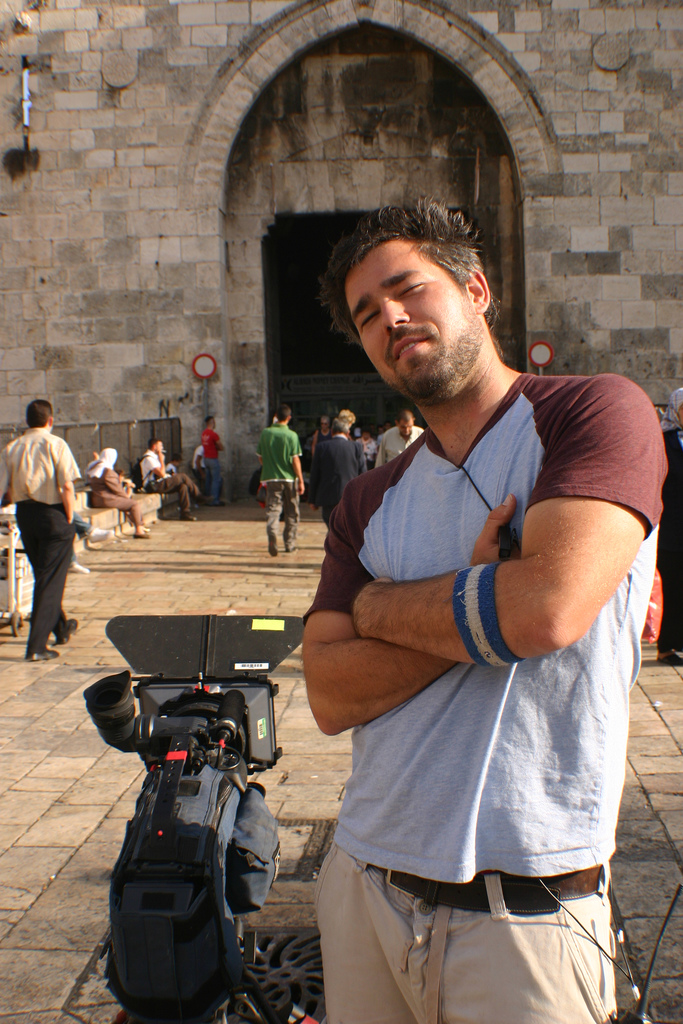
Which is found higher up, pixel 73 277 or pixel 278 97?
pixel 278 97

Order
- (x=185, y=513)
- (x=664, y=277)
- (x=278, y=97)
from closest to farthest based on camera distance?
(x=185, y=513) < (x=664, y=277) < (x=278, y=97)

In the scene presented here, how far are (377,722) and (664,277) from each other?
16442mm

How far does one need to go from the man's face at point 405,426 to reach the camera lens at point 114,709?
6804mm

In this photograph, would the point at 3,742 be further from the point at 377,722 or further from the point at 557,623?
the point at 557,623

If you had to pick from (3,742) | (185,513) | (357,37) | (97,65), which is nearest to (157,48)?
(97,65)

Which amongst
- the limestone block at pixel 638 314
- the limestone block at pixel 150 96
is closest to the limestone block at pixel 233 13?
the limestone block at pixel 150 96

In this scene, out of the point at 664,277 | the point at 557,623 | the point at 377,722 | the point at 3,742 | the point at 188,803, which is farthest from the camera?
the point at 664,277

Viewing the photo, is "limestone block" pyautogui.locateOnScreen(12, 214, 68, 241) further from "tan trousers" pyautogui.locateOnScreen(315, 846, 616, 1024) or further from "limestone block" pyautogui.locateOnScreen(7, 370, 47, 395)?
"tan trousers" pyautogui.locateOnScreen(315, 846, 616, 1024)

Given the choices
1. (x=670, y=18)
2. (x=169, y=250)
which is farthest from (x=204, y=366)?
(x=670, y=18)

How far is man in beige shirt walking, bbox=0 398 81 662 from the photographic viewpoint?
6629 millimetres

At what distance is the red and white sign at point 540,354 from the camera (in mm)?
15797

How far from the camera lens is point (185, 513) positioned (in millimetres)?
14695

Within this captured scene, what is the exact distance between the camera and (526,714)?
1.35 m

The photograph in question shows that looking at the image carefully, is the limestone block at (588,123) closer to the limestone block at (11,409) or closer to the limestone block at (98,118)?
the limestone block at (98,118)
